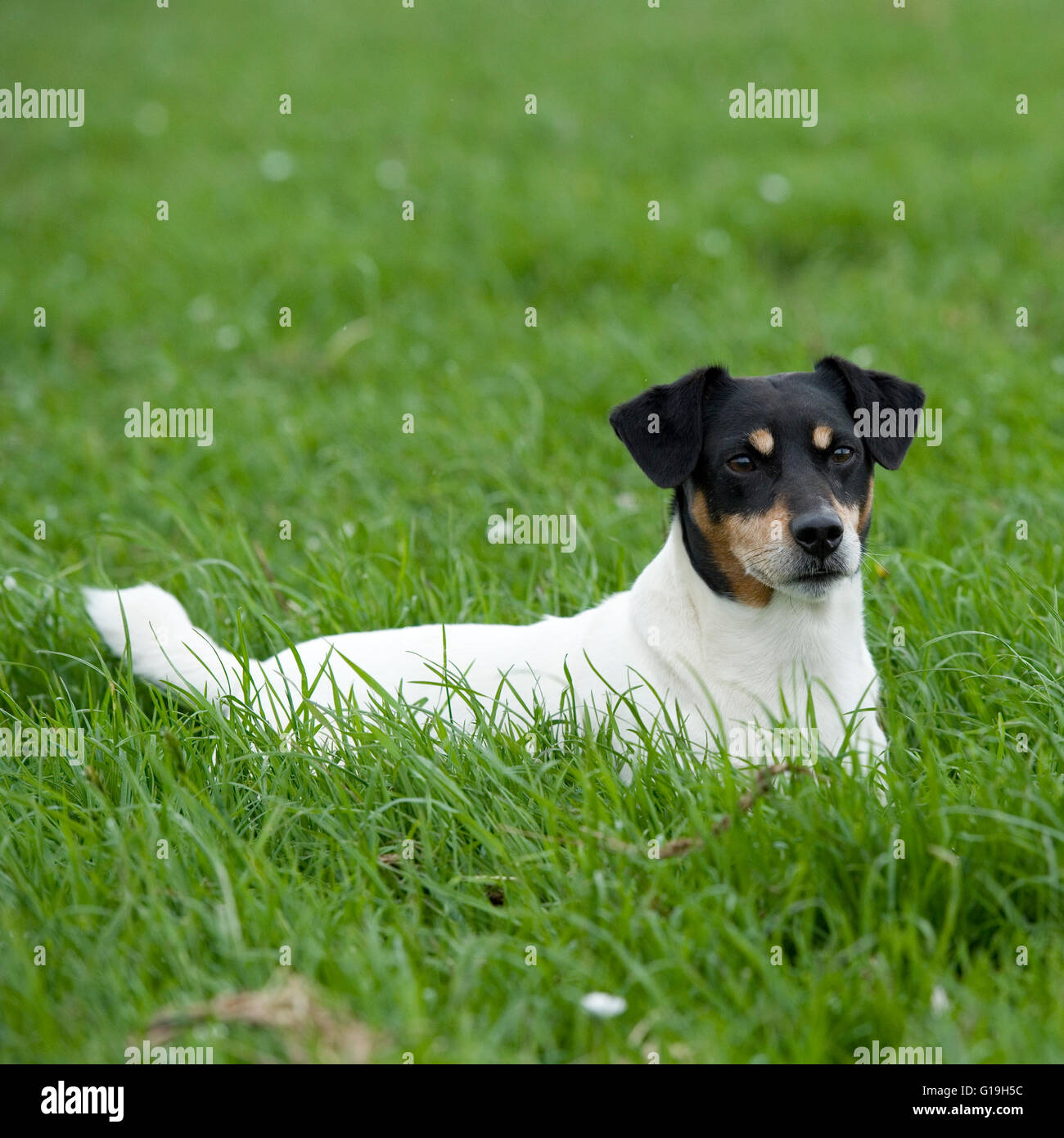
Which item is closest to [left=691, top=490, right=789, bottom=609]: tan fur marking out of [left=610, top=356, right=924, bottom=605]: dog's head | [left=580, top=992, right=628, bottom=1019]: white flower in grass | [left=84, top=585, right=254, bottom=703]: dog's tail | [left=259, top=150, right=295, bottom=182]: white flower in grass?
[left=610, top=356, right=924, bottom=605]: dog's head

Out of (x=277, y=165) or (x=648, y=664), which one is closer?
(x=648, y=664)

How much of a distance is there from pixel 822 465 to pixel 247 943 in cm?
186

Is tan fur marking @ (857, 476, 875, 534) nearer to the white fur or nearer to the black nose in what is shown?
the white fur

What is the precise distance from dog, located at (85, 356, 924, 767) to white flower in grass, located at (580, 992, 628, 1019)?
2.69ft

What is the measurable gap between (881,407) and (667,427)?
656 millimetres

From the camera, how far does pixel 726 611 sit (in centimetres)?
322

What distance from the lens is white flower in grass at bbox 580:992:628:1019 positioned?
7.44 feet

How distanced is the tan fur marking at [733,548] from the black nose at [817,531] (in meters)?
0.13

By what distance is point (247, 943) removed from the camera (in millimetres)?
2521

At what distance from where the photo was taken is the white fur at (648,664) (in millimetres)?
3182

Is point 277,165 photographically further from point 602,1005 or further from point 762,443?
point 602,1005

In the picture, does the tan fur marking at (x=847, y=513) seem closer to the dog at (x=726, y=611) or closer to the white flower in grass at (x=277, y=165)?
the dog at (x=726, y=611)

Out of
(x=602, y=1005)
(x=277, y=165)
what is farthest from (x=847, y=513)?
(x=277, y=165)

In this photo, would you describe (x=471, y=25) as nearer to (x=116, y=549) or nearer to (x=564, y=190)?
(x=564, y=190)
